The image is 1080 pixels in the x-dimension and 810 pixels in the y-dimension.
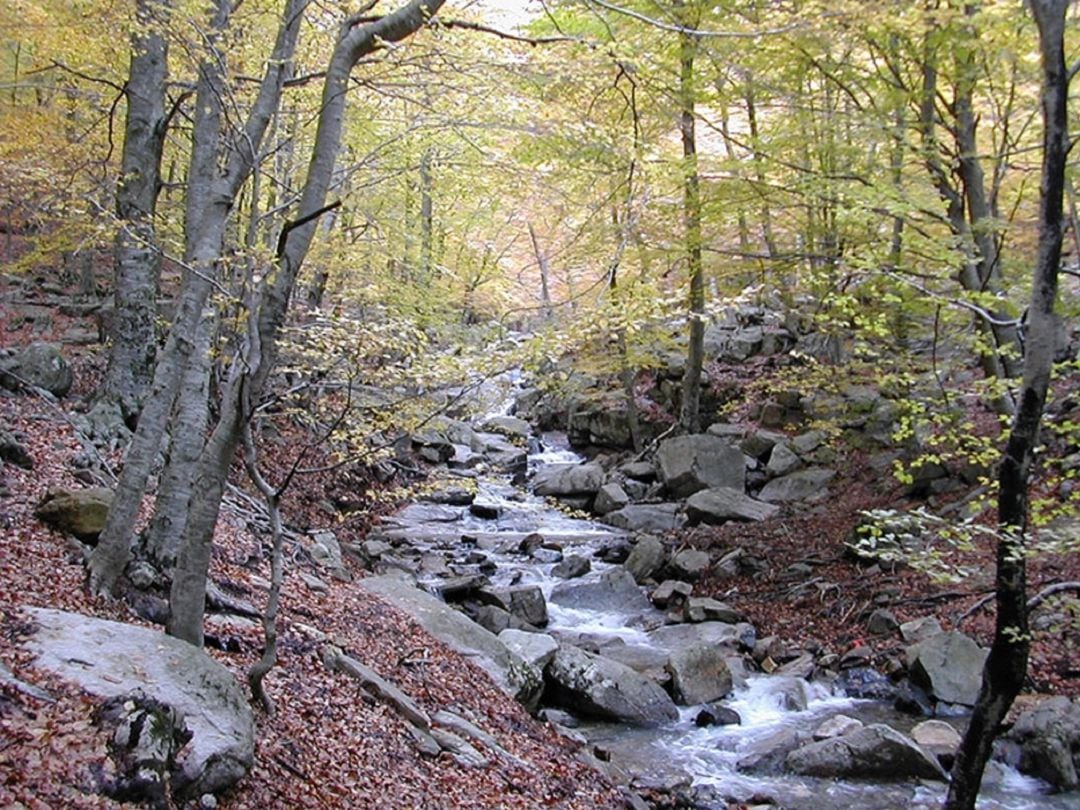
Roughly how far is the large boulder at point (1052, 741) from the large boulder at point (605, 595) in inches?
230

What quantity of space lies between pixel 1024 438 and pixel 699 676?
578 centimetres

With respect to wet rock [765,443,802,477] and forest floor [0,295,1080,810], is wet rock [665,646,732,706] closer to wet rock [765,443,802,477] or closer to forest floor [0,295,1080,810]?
forest floor [0,295,1080,810]

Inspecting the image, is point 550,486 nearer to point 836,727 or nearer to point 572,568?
point 572,568

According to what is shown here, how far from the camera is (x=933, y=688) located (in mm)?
9352

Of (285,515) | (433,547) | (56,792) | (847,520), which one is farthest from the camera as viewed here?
(433,547)

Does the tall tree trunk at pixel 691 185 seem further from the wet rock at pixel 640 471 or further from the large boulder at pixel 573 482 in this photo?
the large boulder at pixel 573 482

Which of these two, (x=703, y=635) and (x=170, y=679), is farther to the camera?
(x=703, y=635)

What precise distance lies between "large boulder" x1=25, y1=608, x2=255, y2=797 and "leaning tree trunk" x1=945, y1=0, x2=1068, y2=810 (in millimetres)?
4819

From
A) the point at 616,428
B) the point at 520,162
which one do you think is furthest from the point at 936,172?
the point at 616,428

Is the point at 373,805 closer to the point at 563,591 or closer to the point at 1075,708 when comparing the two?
the point at 1075,708

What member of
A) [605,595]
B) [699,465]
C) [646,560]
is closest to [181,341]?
[605,595]

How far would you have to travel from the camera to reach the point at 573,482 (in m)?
19.1

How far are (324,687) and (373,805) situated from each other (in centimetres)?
156

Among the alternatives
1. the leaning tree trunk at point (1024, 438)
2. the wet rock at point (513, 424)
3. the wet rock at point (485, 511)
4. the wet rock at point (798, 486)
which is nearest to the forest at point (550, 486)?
the leaning tree trunk at point (1024, 438)
